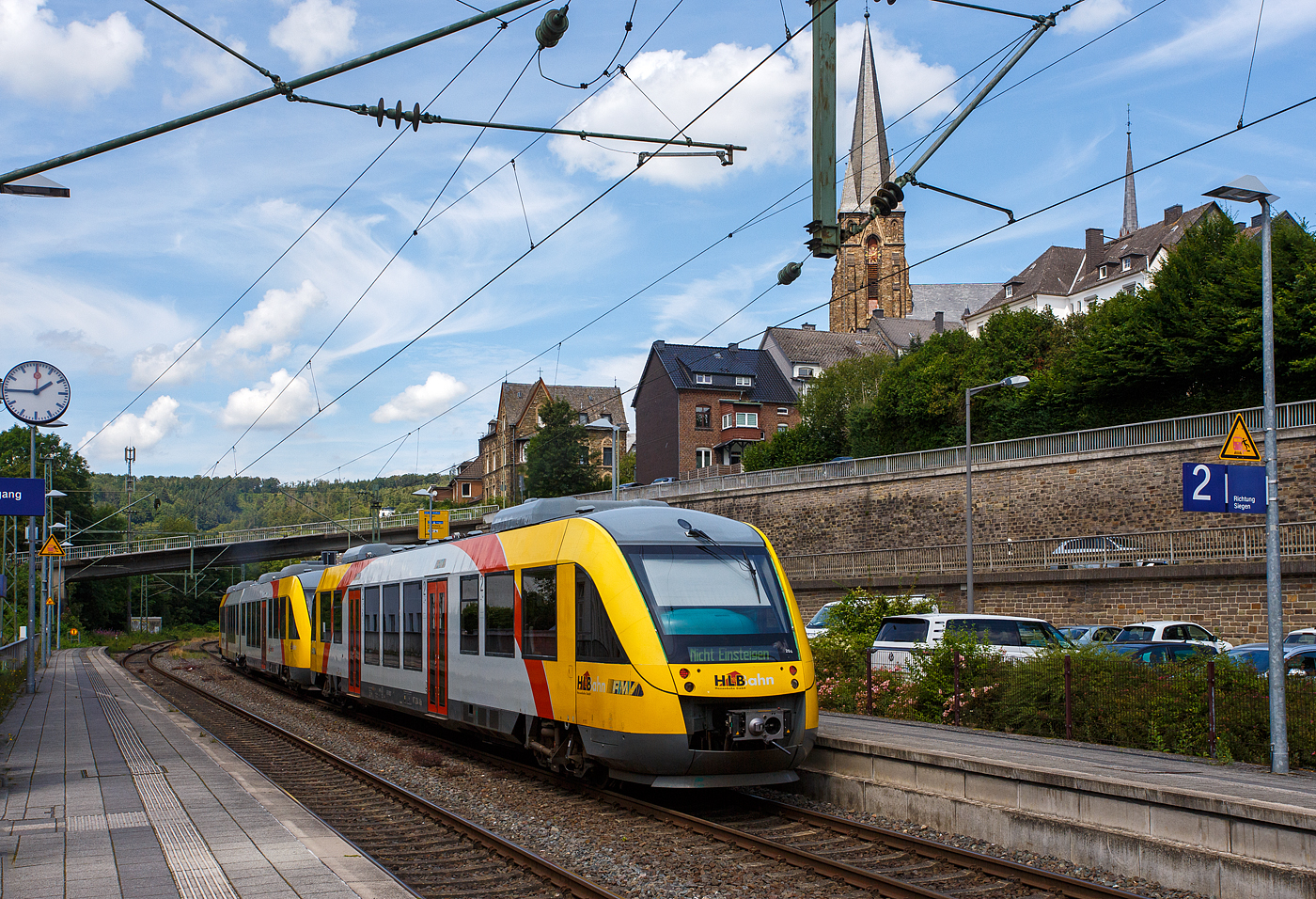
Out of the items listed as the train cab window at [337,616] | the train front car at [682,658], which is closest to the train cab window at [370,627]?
the train cab window at [337,616]

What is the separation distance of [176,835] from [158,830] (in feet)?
1.04

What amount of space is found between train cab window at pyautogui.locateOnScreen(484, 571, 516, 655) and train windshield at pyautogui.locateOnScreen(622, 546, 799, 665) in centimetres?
248

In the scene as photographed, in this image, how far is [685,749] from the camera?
32.7 ft

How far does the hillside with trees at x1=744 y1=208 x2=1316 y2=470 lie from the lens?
38250 mm

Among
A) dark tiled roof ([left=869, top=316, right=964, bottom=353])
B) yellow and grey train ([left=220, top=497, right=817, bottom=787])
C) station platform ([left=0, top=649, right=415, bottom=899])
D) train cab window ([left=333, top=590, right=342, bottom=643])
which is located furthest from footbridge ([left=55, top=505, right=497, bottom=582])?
yellow and grey train ([left=220, top=497, right=817, bottom=787])

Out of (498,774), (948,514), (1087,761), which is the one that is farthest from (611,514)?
(948,514)

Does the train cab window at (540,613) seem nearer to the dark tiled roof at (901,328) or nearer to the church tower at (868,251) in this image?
the dark tiled roof at (901,328)

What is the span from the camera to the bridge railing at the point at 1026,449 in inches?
1387

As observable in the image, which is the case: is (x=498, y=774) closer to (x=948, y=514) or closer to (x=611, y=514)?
(x=611, y=514)

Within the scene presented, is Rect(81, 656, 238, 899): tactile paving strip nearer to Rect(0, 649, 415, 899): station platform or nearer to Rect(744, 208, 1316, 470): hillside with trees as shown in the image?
Rect(0, 649, 415, 899): station platform

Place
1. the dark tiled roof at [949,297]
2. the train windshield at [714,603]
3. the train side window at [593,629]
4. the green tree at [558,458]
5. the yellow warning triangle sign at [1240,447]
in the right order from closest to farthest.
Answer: the train windshield at [714,603] < the train side window at [593,629] < the yellow warning triangle sign at [1240,447] < the green tree at [558,458] < the dark tiled roof at [949,297]

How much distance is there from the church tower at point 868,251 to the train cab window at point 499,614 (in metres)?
87.1

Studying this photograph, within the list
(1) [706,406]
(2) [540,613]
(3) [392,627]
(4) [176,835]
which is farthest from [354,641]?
(1) [706,406]

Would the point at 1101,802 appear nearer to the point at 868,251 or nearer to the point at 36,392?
the point at 36,392
